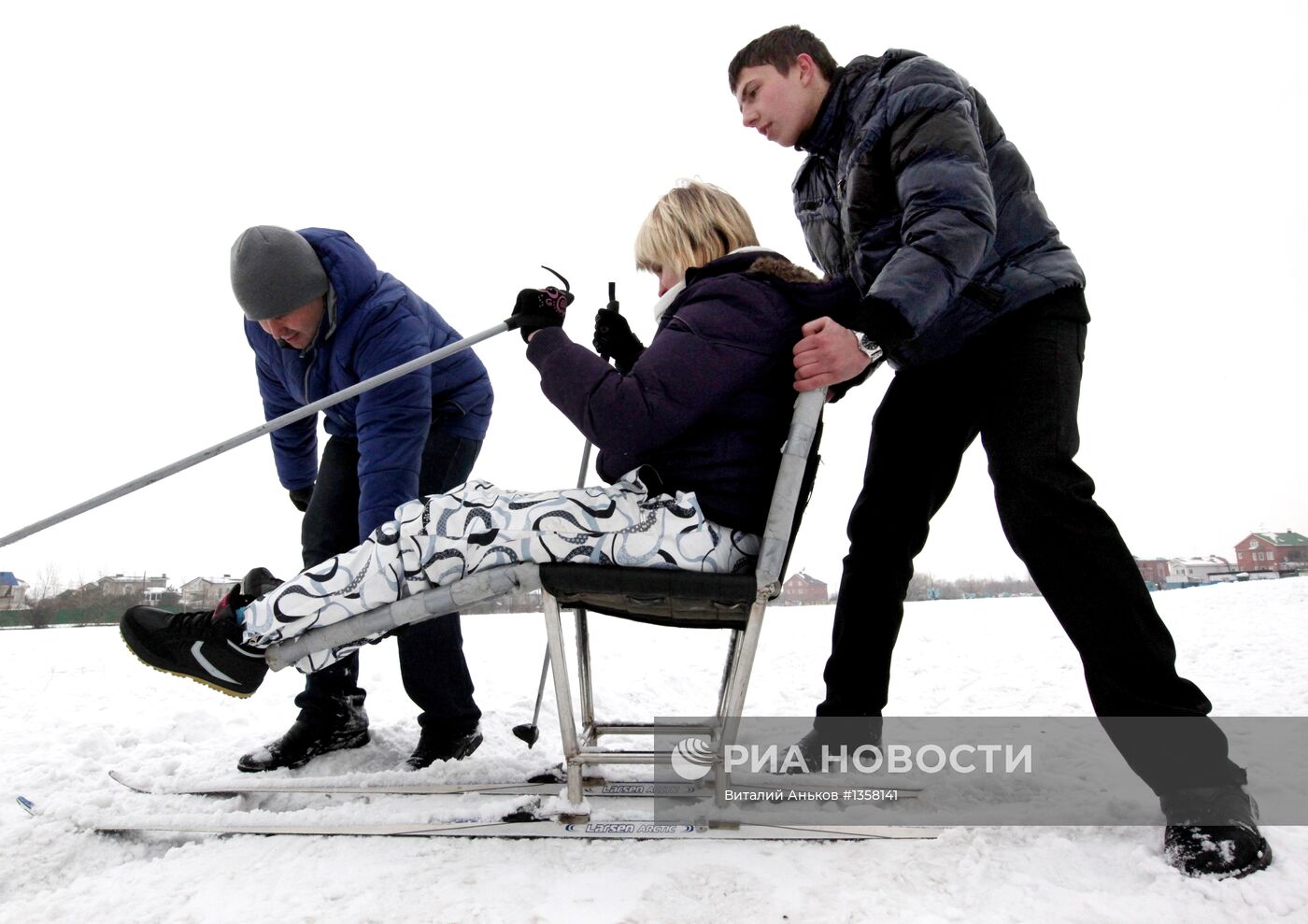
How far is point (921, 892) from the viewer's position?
145cm

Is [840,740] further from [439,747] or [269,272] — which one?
[269,272]

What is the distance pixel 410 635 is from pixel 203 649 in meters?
0.72

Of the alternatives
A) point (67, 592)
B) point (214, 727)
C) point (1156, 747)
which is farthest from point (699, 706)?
point (67, 592)

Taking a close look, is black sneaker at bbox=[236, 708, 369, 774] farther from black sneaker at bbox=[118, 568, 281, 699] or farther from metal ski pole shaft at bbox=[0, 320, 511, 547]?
metal ski pole shaft at bbox=[0, 320, 511, 547]

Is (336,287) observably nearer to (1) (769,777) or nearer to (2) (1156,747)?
(1) (769,777)

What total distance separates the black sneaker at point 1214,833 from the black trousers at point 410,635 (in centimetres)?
193

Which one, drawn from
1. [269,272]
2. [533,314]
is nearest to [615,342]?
[533,314]

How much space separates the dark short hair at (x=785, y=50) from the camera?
2172 mm

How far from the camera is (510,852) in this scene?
172 cm

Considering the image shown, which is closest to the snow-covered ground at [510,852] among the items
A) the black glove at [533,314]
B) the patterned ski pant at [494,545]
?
the patterned ski pant at [494,545]

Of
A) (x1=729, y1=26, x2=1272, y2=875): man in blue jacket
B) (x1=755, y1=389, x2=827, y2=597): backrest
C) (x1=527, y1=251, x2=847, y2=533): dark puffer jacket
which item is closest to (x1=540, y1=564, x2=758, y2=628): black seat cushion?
(x1=755, y1=389, x2=827, y2=597): backrest

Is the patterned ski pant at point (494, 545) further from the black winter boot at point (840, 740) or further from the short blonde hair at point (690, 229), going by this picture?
the black winter boot at point (840, 740)

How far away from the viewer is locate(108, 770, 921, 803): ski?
1930 millimetres

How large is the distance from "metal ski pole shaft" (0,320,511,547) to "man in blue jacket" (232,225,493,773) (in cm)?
16
